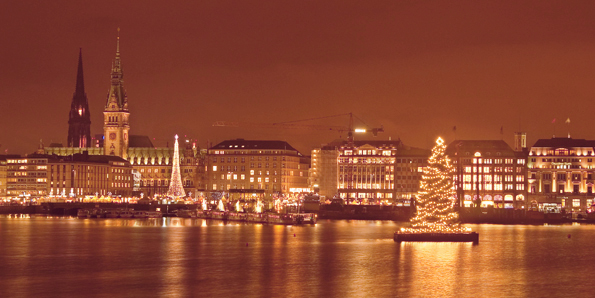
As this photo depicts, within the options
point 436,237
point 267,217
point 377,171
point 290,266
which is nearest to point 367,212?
point 267,217

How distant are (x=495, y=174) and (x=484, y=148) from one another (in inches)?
197

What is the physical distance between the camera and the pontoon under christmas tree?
6906 centimetres

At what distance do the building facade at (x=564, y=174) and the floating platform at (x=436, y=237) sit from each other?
8399 centimetres

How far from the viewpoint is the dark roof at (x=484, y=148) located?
15988cm

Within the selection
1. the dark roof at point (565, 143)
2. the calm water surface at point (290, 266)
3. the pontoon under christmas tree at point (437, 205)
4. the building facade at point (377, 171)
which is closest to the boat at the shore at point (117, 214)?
the building facade at point (377, 171)

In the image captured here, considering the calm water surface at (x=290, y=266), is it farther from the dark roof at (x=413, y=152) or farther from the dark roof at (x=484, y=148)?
the dark roof at (x=413, y=152)

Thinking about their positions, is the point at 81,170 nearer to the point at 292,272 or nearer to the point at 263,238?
the point at 263,238

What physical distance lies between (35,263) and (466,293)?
29657mm

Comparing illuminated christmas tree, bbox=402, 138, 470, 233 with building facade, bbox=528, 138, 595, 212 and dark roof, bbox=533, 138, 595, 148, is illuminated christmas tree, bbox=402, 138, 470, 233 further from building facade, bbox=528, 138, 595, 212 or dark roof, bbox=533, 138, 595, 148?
dark roof, bbox=533, 138, 595, 148

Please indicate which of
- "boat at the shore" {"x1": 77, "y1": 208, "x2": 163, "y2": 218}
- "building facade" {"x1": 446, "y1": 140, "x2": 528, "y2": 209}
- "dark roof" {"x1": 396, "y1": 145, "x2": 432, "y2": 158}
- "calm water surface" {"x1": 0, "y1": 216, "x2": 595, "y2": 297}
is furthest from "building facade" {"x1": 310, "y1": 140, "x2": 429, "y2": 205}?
"calm water surface" {"x1": 0, "y1": 216, "x2": 595, "y2": 297}

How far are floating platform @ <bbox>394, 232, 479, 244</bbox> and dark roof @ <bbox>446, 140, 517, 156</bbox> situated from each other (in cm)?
8787

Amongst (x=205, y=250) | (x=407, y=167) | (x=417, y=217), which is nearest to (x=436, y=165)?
(x=417, y=217)

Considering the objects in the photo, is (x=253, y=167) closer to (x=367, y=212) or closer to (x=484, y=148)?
(x=484, y=148)

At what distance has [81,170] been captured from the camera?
198625mm
